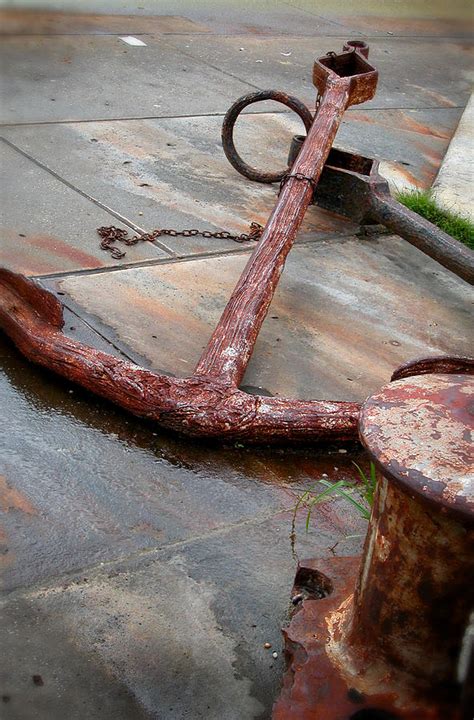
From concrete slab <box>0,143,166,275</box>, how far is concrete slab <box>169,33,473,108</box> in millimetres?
2923

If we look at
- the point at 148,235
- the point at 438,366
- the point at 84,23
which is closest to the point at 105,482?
the point at 438,366

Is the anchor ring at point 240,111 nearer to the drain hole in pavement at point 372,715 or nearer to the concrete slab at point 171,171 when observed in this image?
the concrete slab at point 171,171

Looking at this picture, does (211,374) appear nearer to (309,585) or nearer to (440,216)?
(309,585)

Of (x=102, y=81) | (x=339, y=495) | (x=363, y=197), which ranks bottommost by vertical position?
(x=102, y=81)

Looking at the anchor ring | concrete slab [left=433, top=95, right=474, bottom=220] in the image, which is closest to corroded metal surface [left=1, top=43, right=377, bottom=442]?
the anchor ring

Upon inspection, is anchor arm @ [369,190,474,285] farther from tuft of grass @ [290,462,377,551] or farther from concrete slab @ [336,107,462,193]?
tuft of grass @ [290,462,377,551]

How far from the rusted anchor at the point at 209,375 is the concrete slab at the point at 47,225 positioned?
2.39 ft

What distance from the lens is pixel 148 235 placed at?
15.7 feet

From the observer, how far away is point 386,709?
2221 millimetres

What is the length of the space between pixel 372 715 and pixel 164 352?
6.22ft

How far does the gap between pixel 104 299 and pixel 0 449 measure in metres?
1.14

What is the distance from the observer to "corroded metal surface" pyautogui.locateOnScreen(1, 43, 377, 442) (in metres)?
3.23

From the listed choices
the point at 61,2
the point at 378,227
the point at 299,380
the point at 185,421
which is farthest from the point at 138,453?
the point at 61,2

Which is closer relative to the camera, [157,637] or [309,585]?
[157,637]
